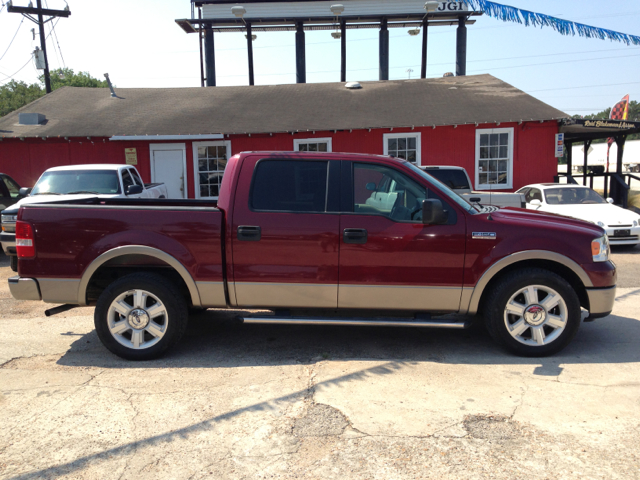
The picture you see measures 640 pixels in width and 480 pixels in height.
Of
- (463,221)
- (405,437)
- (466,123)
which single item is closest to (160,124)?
(466,123)

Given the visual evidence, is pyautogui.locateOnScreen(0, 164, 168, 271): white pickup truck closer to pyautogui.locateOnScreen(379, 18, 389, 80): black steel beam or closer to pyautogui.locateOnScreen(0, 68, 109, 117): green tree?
pyautogui.locateOnScreen(379, 18, 389, 80): black steel beam

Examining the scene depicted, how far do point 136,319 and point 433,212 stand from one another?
9.66 feet

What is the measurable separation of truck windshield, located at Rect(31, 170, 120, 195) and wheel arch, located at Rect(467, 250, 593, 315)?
7720mm

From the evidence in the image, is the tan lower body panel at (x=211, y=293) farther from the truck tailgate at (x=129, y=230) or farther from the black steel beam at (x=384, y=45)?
the black steel beam at (x=384, y=45)

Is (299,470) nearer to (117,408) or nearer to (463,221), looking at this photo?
(117,408)

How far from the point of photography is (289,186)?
4746mm

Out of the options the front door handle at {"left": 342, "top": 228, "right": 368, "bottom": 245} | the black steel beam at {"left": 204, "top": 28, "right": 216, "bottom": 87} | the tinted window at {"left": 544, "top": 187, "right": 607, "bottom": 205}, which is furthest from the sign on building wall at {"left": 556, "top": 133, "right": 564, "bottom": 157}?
the black steel beam at {"left": 204, "top": 28, "right": 216, "bottom": 87}

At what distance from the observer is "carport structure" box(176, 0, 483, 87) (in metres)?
24.9

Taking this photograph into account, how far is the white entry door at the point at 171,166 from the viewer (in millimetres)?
16766

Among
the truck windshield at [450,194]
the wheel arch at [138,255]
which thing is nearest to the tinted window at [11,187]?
the wheel arch at [138,255]

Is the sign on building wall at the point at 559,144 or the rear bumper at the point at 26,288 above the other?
the sign on building wall at the point at 559,144

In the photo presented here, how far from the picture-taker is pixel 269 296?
4707 millimetres

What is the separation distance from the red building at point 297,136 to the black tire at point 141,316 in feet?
39.6

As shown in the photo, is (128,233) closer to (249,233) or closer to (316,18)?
(249,233)
